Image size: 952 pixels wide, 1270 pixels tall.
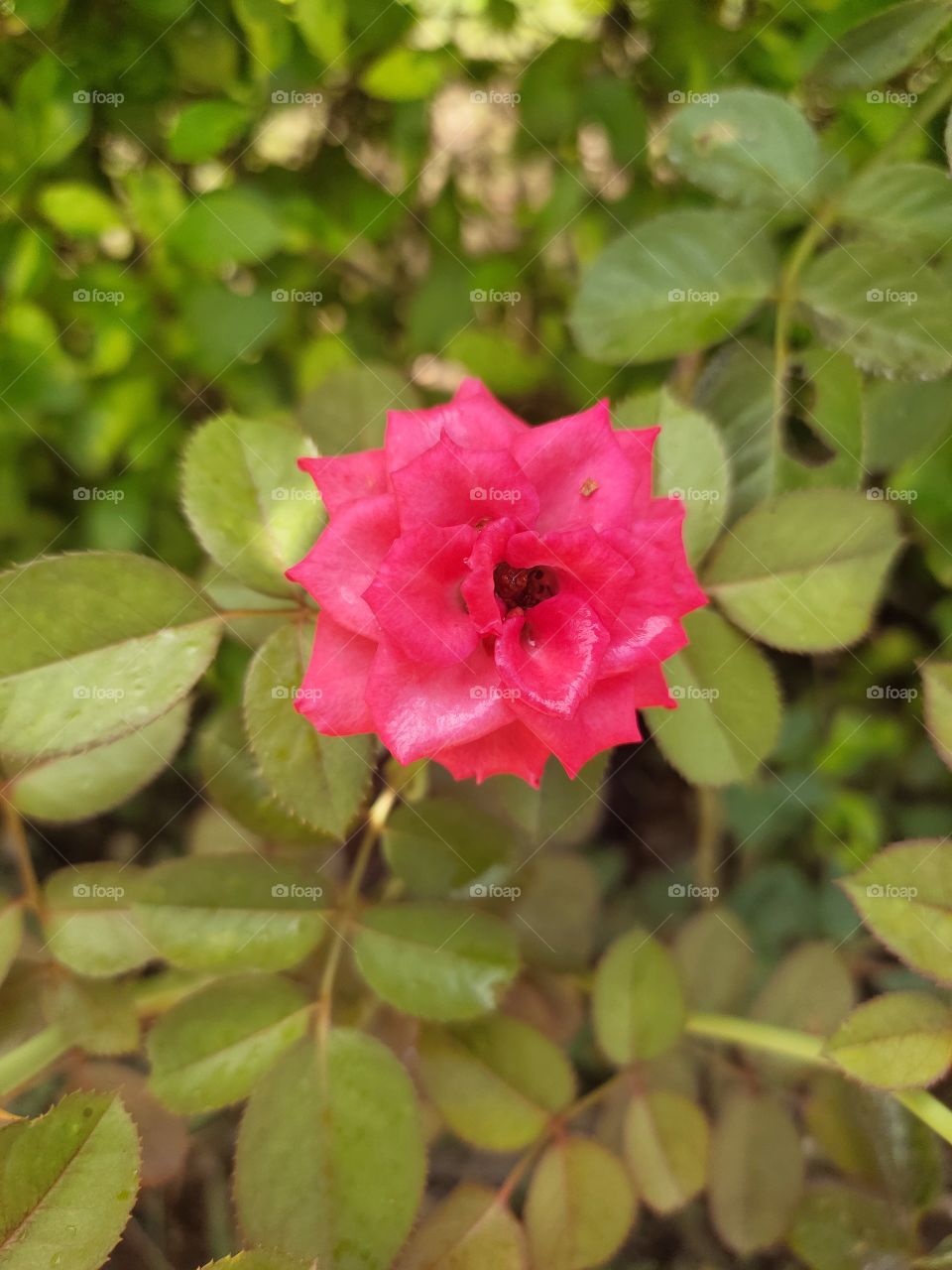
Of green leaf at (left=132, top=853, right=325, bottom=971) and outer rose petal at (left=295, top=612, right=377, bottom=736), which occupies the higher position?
outer rose petal at (left=295, top=612, right=377, bottom=736)

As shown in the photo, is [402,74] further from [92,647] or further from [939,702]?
[939,702]

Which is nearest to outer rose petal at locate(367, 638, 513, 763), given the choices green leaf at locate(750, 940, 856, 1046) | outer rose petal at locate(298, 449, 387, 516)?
outer rose petal at locate(298, 449, 387, 516)

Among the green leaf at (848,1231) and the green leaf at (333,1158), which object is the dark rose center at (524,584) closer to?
the green leaf at (333,1158)

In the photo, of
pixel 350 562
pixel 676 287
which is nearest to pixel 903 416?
pixel 676 287

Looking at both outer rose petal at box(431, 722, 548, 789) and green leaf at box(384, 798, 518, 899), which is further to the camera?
green leaf at box(384, 798, 518, 899)

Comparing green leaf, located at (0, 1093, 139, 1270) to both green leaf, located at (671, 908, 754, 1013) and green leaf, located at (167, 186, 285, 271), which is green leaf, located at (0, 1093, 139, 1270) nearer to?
green leaf, located at (671, 908, 754, 1013)

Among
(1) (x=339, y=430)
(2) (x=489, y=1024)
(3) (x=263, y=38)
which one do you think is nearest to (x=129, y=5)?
(3) (x=263, y=38)

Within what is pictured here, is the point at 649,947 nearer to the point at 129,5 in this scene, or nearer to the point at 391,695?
the point at 391,695

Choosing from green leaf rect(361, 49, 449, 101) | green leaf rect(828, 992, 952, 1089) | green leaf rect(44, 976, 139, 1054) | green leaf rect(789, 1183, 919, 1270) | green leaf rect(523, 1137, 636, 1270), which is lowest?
green leaf rect(789, 1183, 919, 1270)
